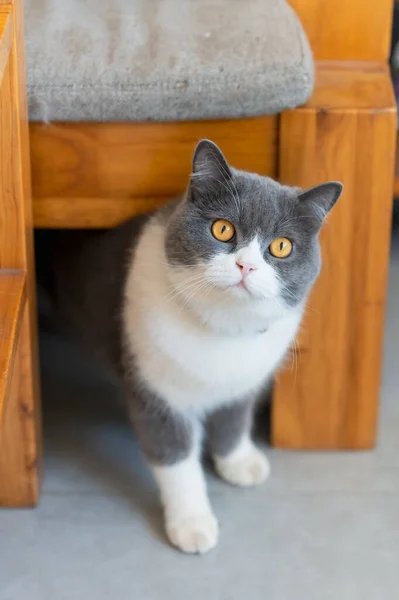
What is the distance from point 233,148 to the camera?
110cm

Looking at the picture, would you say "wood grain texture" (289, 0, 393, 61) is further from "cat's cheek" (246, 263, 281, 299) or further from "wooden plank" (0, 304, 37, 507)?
"wooden plank" (0, 304, 37, 507)

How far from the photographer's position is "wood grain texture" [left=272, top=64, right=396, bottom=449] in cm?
A: 108

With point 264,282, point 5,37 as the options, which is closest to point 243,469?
point 264,282

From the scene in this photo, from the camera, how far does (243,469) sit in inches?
48.0

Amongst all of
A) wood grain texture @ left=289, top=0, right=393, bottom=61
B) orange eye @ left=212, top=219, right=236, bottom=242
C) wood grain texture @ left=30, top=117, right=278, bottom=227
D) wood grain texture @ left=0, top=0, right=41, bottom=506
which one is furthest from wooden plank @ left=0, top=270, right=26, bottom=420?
wood grain texture @ left=289, top=0, right=393, bottom=61

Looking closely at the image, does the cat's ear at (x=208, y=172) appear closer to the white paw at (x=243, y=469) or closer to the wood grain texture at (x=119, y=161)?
the wood grain texture at (x=119, y=161)

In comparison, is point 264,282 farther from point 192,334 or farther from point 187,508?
point 187,508

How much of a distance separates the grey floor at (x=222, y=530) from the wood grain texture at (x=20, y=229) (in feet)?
0.26

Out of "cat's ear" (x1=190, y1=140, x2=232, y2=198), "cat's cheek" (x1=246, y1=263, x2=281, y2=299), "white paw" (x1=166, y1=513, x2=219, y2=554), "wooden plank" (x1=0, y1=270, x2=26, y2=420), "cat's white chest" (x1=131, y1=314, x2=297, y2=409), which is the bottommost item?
"white paw" (x1=166, y1=513, x2=219, y2=554)

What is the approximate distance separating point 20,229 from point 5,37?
0.26 metres

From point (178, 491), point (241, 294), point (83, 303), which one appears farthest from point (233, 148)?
point (178, 491)

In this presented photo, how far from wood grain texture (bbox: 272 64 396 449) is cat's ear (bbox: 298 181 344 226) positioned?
0.48ft

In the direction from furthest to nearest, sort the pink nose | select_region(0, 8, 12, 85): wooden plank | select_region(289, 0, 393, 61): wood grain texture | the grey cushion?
select_region(289, 0, 393, 61): wood grain texture < the grey cushion < the pink nose < select_region(0, 8, 12, 85): wooden plank

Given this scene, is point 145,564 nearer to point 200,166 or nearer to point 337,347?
point 337,347
